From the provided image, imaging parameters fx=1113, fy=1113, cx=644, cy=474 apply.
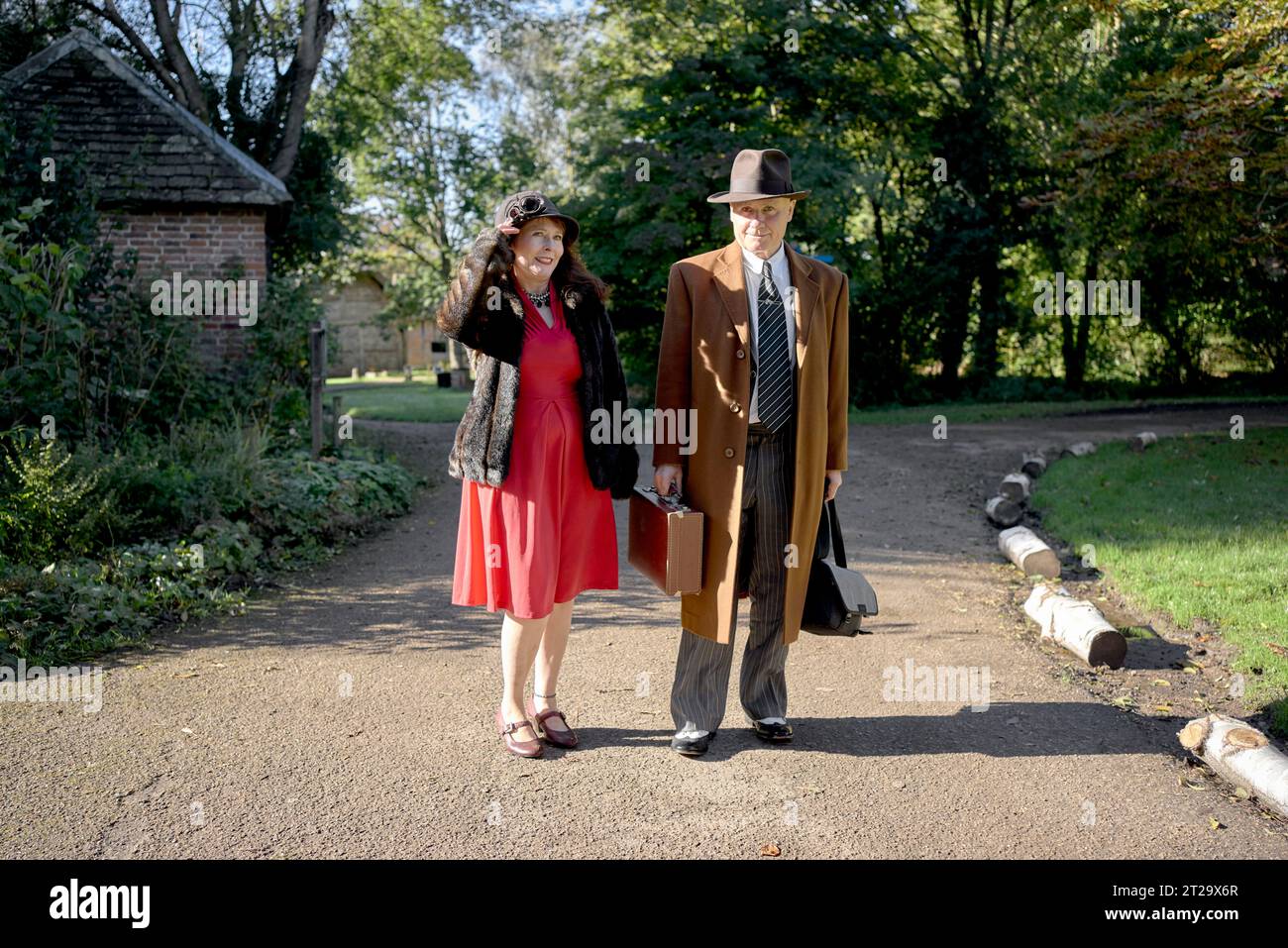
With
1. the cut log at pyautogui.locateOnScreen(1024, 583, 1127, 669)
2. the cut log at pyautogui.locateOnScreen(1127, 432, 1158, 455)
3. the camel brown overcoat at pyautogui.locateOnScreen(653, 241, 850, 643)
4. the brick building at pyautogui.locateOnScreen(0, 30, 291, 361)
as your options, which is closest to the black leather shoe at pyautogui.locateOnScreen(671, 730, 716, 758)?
the camel brown overcoat at pyautogui.locateOnScreen(653, 241, 850, 643)

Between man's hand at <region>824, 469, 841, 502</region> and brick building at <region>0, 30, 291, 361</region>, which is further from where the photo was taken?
brick building at <region>0, 30, 291, 361</region>

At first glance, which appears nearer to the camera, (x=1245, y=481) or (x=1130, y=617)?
(x=1130, y=617)

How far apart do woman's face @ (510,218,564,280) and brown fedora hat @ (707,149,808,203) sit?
641 millimetres

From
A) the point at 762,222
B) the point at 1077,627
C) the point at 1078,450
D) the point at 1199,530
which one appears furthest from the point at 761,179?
the point at 1078,450

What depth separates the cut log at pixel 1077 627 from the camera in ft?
19.1

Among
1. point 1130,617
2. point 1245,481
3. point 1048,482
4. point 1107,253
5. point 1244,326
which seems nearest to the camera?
point 1130,617

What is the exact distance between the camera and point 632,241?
1830cm

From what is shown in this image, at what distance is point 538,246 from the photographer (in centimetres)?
436

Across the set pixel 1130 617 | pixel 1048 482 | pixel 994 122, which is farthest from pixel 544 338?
pixel 994 122

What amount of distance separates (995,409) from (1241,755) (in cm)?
1723

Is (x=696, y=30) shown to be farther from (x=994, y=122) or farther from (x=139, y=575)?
(x=139, y=575)

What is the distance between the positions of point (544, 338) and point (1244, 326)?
77.1 feet

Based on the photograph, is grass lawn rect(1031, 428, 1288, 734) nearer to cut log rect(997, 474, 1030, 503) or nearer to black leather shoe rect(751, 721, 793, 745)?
cut log rect(997, 474, 1030, 503)

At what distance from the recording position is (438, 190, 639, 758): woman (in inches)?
171
